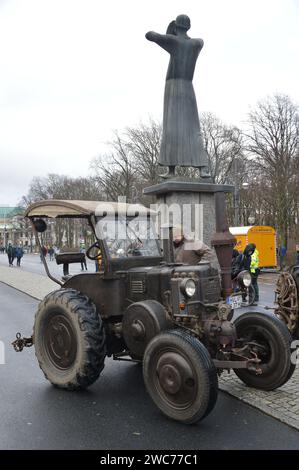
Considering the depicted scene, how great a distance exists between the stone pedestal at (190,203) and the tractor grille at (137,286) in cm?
645

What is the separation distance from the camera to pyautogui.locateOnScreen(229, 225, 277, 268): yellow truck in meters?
25.2

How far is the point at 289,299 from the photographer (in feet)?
21.7

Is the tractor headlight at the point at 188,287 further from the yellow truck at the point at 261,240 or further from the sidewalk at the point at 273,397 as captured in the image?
the yellow truck at the point at 261,240

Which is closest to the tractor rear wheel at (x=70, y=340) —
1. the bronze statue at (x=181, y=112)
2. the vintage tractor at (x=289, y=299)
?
the vintage tractor at (x=289, y=299)

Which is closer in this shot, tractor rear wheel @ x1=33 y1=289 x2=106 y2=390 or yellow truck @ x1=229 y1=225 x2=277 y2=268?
tractor rear wheel @ x1=33 y1=289 x2=106 y2=390

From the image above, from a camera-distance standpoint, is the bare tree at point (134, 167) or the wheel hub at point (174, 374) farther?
the bare tree at point (134, 167)

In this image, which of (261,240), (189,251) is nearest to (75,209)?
(189,251)

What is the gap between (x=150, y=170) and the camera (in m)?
43.6

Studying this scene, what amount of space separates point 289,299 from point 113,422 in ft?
10.7

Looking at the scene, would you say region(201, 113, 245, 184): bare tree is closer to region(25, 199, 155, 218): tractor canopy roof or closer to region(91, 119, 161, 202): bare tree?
region(91, 119, 161, 202): bare tree

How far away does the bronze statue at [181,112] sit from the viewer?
486 inches

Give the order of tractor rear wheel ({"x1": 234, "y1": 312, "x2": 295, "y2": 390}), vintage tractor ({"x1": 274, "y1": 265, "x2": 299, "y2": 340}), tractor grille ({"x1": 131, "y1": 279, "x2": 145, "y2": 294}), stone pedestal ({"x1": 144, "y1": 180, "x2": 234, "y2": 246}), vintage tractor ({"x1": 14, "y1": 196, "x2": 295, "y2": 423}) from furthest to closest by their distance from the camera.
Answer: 1. stone pedestal ({"x1": 144, "y1": 180, "x2": 234, "y2": 246})
2. vintage tractor ({"x1": 274, "y1": 265, "x2": 299, "y2": 340})
3. tractor grille ({"x1": 131, "y1": 279, "x2": 145, "y2": 294})
4. tractor rear wheel ({"x1": 234, "y1": 312, "x2": 295, "y2": 390})
5. vintage tractor ({"x1": 14, "y1": 196, "x2": 295, "y2": 423})

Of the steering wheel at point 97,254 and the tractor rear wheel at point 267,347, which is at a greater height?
the steering wheel at point 97,254

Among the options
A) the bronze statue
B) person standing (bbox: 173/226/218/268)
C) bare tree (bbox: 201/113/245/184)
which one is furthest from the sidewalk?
bare tree (bbox: 201/113/245/184)
